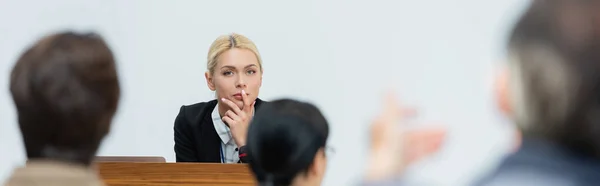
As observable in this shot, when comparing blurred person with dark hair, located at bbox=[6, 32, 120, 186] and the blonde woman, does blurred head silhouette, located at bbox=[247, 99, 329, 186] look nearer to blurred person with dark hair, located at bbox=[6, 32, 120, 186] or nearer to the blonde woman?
blurred person with dark hair, located at bbox=[6, 32, 120, 186]

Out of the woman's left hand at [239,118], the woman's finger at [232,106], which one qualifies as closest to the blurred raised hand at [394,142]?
the woman's left hand at [239,118]

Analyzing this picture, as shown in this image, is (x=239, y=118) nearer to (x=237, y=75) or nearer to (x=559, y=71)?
(x=237, y=75)

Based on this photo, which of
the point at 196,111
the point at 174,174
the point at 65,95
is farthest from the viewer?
the point at 196,111

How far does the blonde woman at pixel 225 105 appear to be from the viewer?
7.89ft

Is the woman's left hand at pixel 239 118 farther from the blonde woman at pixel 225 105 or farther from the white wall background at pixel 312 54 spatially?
the white wall background at pixel 312 54

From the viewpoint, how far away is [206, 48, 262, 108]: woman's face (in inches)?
95.3

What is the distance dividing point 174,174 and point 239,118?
49cm

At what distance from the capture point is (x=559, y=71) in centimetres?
77

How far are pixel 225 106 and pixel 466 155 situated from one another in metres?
0.67

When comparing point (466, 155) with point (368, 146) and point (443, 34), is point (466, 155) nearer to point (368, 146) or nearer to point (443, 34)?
point (443, 34)

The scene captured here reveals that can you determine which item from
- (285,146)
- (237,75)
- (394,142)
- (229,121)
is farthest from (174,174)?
(394,142)

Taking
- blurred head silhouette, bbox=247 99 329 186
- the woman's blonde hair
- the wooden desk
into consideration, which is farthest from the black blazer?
blurred head silhouette, bbox=247 99 329 186

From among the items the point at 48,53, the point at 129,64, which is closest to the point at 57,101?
the point at 48,53

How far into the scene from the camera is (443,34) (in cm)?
273
